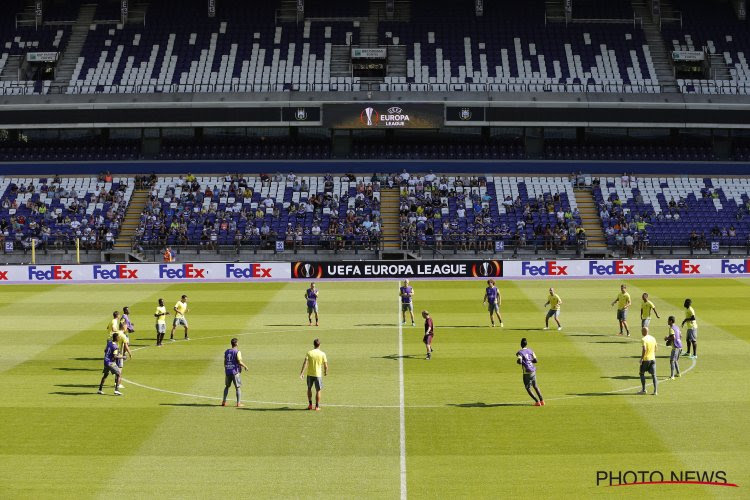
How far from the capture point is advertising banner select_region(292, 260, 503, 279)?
55094 millimetres

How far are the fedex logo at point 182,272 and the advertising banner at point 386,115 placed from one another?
21742 millimetres

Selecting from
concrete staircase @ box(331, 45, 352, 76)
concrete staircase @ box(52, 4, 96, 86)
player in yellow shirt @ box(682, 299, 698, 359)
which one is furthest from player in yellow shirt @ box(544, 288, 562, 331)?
concrete staircase @ box(52, 4, 96, 86)

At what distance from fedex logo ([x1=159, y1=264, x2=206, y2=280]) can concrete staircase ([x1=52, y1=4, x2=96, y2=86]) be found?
89.6 feet

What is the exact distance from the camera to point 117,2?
82.3 meters

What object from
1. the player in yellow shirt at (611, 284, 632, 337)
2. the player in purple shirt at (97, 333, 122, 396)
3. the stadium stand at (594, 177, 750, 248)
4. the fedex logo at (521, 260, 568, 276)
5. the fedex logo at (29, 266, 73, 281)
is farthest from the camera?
the stadium stand at (594, 177, 750, 248)

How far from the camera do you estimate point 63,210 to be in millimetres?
68562

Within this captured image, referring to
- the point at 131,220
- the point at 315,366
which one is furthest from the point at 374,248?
the point at 315,366

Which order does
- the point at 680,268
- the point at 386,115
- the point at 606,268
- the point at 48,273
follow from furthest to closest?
the point at 386,115, the point at 680,268, the point at 606,268, the point at 48,273

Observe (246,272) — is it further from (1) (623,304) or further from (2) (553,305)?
(1) (623,304)

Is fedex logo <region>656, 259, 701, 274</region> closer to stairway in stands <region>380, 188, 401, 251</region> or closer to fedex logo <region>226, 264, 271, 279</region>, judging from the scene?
stairway in stands <region>380, 188, 401, 251</region>

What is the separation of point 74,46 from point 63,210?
17.4m

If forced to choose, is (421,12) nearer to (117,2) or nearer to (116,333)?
(117,2)

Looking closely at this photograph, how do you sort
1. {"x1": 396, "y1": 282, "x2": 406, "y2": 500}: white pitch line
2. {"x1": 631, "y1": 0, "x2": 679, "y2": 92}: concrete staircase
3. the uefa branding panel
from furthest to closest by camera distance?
{"x1": 631, "y1": 0, "x2": 679, "y2": 92}: concrete staircase → the uefa branding panel → {"x1": 396, "y1": 282, "x2": 406, "y2": 500}: white pitch line

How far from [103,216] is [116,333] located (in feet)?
143
